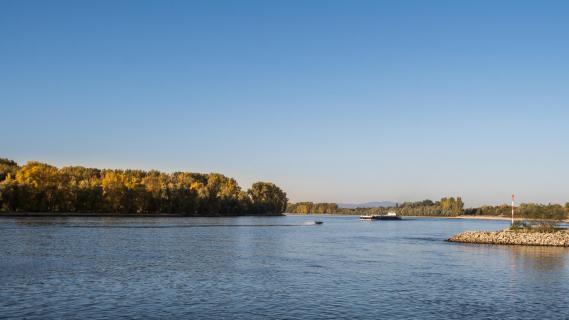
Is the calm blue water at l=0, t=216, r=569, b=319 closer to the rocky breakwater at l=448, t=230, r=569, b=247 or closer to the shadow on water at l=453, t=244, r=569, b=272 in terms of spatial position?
the shadow on water at l=453, t=244, r=569, b=272

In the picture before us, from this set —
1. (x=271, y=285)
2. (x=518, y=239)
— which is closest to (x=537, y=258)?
(x=518, y=239)

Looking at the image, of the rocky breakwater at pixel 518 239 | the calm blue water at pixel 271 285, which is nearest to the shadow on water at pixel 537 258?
the calm blue water at pixel 271 285

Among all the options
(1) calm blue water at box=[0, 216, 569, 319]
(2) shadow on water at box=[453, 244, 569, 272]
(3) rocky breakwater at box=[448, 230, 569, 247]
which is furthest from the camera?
(3) rocky breakwater at box=[448, 230, 569, 247]

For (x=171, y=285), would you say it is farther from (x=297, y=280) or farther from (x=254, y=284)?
(x=297, y=280)

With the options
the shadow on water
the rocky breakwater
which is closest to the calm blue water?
the shadow on water

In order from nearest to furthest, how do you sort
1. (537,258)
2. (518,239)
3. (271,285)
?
(271,285), (537,258), (518,239)

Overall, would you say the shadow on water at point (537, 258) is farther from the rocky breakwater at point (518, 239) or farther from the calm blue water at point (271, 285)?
the rocky breakwater at point (518, 239)

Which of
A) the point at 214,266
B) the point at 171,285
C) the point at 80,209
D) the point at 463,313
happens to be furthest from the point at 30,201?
the point at 463,313

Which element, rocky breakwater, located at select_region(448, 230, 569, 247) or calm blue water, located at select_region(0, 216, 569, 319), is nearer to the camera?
calm blue water, located at select_region(0, 216, 569, 319)

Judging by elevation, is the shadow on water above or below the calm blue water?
above

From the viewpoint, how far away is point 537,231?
107375 mm

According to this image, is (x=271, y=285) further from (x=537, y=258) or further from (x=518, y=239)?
(x=518, y=239)

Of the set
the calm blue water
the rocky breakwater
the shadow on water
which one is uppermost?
the rocky breakwater

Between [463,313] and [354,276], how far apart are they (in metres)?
15.7
